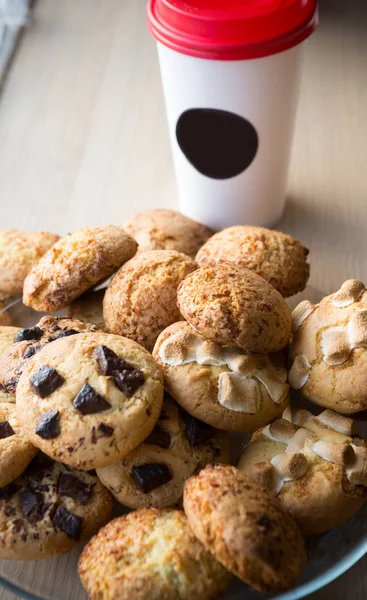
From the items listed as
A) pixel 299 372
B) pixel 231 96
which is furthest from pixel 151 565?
pixel 231 96

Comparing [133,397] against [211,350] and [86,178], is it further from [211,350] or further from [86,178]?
[86,178]

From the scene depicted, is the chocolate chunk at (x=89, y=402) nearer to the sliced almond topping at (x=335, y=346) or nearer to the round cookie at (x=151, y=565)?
the round cookie at (x=151, y=565)

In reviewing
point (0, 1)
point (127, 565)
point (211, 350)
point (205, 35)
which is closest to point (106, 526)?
point (127, 565)

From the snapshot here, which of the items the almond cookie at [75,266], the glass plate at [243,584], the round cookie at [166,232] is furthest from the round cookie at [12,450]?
the round cookie at [166,232]

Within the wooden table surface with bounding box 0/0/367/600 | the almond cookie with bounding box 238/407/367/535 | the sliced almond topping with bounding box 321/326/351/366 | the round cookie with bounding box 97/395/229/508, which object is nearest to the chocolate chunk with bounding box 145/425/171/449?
the round cookie with bounding box 97/395/229/508

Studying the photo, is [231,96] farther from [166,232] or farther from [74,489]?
[74,489]

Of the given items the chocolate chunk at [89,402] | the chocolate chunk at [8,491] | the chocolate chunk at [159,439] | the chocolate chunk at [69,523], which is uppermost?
the chocolate chunk at [89,402]
